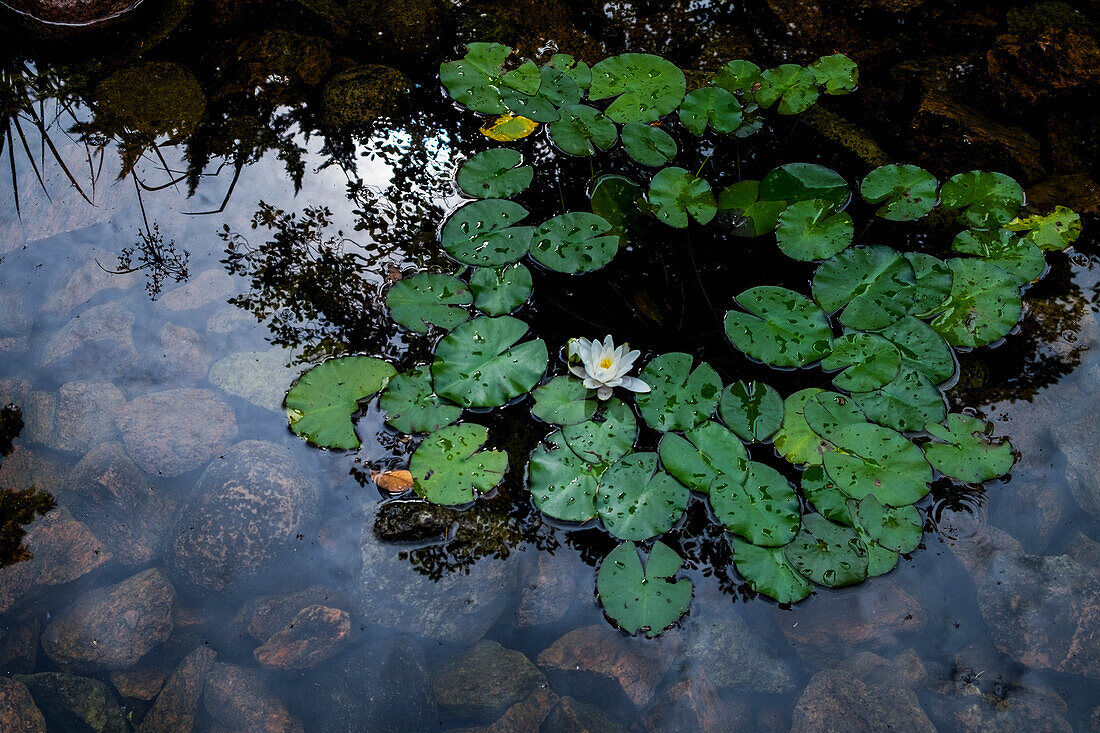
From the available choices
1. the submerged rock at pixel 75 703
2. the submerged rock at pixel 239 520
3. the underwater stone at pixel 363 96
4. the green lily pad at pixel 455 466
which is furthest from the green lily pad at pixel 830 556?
the underwater stone at pixel 363 96

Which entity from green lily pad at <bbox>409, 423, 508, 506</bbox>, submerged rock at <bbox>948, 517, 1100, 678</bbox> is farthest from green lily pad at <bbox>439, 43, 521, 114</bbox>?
submerged rock at <bbox>948, 517, 1100, 678</bbox>

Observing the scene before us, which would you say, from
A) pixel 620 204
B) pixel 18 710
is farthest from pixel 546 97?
pixel 18 710

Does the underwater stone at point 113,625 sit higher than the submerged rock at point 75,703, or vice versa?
the underwater stone at point 113,625

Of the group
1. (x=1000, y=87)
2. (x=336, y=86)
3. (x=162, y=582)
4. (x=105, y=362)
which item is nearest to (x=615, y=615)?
(x=162, y=582)

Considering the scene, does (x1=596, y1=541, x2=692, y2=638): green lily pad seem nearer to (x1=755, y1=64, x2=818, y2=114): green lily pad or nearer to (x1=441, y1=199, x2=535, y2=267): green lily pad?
(x1=441, y1=199, x2=535, y2=267): green lily pad

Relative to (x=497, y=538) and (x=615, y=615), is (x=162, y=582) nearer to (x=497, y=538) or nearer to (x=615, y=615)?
(x=497, y=538)

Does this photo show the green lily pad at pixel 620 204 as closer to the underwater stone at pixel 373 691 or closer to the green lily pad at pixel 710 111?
the green lily pad at pixel 710 111
